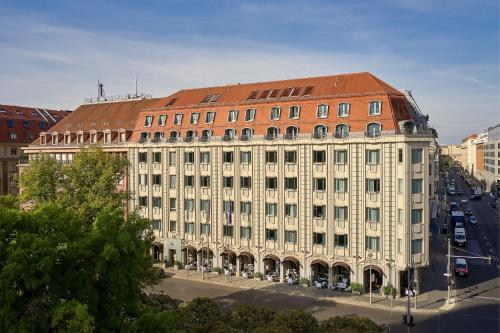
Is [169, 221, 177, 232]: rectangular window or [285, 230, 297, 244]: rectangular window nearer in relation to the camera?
[285, 230, 297, 244]: rectangular window

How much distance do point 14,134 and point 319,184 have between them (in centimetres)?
7599

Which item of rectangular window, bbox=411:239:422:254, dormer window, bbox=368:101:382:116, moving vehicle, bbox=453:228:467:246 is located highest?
dormer window, bbox=368:101:382:116

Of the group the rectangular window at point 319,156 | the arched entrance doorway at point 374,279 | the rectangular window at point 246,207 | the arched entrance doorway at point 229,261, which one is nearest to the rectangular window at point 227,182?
the rectangular window at point 246,207

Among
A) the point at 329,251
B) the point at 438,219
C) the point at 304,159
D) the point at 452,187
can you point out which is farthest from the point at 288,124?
the point at 452,187

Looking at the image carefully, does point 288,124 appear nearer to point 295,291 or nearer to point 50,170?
point 295,291

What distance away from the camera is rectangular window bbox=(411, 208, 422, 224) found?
53344 millimetres

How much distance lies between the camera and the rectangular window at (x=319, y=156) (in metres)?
58.1

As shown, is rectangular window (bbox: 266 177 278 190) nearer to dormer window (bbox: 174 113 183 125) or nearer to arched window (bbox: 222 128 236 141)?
arched window (bbox: 222 128 236 141)

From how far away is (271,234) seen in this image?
203ft

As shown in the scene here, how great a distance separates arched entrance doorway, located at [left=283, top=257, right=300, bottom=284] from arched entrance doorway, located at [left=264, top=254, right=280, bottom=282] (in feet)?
3.55

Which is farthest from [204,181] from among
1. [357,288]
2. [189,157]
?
[357,288]

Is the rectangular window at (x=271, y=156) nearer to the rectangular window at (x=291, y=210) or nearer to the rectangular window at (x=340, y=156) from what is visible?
the rectangular window at (x=291, y=210)

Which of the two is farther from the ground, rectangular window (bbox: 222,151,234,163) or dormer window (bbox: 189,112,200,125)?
dormer window (bbox: 189,112,200,125)

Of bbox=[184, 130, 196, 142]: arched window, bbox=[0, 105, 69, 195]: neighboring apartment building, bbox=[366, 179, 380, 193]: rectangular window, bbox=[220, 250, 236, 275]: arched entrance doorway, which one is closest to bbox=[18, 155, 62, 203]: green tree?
bbox=[184, 130, 196, 142]: arched window
